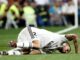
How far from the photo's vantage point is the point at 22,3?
28344 mm

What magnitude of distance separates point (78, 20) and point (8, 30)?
13.7ft

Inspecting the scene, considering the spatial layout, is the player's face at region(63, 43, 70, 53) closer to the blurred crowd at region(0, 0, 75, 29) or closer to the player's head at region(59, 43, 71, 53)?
the player's head at region(59, 43, 71, 53)

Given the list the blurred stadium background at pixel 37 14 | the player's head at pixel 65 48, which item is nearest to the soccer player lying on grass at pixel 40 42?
the player's head at pixel 65 48

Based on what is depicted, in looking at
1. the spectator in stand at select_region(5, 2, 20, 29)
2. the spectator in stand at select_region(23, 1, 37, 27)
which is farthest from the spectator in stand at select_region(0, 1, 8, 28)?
the spectator in stand at select_region(23, 1, 37, 27)

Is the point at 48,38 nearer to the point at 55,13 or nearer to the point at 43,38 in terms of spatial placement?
the point at 43,38

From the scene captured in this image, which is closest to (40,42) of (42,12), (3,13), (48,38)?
(48,38)

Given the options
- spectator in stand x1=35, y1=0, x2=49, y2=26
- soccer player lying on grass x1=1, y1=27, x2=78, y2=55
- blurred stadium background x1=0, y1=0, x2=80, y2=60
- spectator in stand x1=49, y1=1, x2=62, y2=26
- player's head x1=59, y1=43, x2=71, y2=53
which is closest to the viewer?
soccer player lying on grass x1=1, y1=27, x2=78, y2=55

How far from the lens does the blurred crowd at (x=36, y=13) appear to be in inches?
1104

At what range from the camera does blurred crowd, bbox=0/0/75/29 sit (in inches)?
1104

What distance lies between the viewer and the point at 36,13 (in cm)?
2850

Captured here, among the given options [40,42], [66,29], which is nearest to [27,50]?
[40,42]

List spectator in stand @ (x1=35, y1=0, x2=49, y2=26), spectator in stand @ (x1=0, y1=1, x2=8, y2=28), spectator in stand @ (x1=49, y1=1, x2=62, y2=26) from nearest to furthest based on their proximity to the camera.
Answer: spectator in stand @ (x1=0, y1=1, x2=8, y2=28) → spectator in stand @ (x1=35, y1=0, x2=49, y2=26) → spectator in stand @ (x1=49, y1=1, x2=62, y2=26)

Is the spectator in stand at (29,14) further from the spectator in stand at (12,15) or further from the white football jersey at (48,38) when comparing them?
the white football jersey at (48,38)

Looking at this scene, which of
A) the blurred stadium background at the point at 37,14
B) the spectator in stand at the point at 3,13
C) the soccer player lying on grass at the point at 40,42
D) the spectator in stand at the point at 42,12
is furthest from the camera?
the spectator in stand at the point at 42,12
